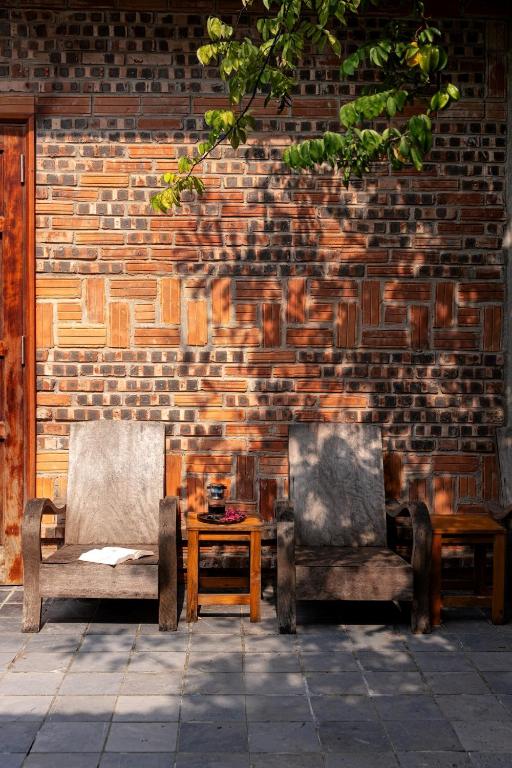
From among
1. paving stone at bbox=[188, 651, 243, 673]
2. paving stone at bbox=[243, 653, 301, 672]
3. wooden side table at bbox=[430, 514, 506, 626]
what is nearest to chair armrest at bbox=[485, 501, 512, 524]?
wooden side table at bbox=[430, 514, 506, 626]

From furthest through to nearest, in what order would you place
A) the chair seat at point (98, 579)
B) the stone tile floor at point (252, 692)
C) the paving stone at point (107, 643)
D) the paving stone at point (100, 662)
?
1. the chair seat at point (98, 579)
2. the paving stone at point (107, 643)
3. the paving stone at point (100, 662)
4. the stone tile floor at point (252, 692)

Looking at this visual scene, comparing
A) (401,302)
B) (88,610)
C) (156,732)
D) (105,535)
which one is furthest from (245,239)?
(156,732)

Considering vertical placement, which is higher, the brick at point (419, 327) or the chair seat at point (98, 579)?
the brick at point (419, 327)

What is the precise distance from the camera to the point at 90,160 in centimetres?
590

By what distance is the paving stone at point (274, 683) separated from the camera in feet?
14.0

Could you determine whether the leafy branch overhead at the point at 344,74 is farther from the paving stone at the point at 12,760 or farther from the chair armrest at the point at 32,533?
the paving stone at the point at 12,760

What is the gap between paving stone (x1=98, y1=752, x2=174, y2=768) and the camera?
352 centimetres

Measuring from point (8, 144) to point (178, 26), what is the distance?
4.36 ft

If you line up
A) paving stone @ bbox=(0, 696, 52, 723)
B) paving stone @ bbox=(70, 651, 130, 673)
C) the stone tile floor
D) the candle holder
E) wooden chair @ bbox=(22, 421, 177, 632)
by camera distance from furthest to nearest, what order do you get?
wooden chair @ bbox=(22, 421, 177, 632), the candle holder, paving stone @ bbox=(70, 651, 130, 673), paving stone @ bbox=(0, 696, 52, 723), the stone tile floor

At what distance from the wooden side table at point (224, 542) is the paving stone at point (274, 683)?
31.8 inches

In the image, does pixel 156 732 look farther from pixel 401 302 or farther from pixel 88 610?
pixel 401 302

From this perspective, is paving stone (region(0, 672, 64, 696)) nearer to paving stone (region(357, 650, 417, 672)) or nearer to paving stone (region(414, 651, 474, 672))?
paving stone (region(357, 650, 417, 672))

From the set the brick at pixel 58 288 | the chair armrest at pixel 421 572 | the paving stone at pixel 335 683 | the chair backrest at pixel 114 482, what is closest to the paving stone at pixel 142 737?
the paving stone at pixel 335 683

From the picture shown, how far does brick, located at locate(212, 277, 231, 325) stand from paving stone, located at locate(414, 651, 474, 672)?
7.91ft
